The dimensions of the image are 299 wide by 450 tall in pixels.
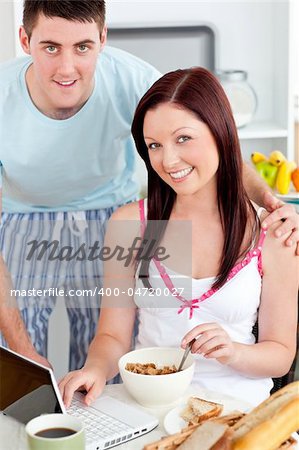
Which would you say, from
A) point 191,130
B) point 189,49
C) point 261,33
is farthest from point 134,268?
point 261,33

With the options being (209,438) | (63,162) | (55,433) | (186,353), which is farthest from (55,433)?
(63,162)

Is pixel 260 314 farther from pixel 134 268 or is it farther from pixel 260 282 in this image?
pixel 134 268

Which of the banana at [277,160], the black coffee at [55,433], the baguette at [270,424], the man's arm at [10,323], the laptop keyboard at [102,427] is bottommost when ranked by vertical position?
the man's arm at [10,323]

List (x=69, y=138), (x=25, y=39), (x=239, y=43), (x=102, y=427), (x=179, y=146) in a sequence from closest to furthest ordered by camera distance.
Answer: (x=102, y=427), (x=179, y=146), (x=25, y=39), (x=69, y=138), (x=239, y=43)

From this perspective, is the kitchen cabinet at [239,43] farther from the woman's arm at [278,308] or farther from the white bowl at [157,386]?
the white bowl at [157,386]

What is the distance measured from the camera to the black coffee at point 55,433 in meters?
1.00

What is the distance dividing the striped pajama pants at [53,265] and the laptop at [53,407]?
90 cm

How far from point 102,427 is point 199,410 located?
157 mm

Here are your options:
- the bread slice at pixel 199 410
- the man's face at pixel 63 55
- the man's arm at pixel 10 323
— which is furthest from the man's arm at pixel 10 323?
the bread slice at pixel 199 410

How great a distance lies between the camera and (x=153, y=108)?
1.64 meters

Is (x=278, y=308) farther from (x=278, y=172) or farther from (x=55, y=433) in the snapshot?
(x=278, y=172)

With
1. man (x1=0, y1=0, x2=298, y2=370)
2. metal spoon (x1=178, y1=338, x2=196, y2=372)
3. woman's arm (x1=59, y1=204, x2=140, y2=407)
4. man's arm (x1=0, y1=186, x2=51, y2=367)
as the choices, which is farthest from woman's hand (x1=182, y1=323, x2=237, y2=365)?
man's arm (x1=0, y1=186, x2=51, y2=367)

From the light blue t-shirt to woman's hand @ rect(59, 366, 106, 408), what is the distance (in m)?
0.80

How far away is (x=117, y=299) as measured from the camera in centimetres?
171
